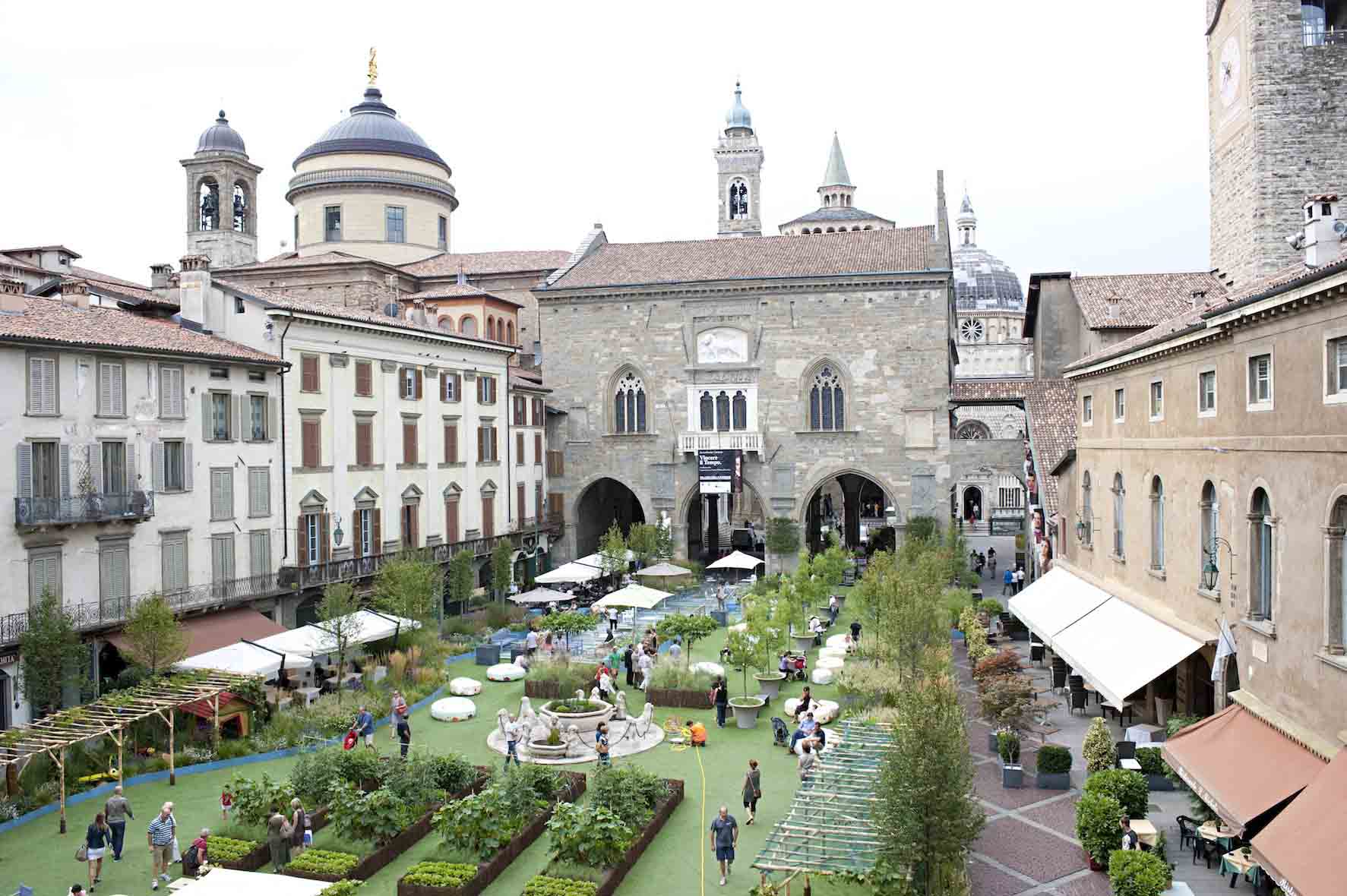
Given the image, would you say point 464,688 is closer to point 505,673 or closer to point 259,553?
point 505,673

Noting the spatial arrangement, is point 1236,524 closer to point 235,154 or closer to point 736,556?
point 736,556

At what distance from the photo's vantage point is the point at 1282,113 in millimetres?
30750

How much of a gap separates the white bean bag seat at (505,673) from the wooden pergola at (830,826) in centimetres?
1306

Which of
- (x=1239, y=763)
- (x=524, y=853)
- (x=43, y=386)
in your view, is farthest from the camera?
(x=43, y=386)

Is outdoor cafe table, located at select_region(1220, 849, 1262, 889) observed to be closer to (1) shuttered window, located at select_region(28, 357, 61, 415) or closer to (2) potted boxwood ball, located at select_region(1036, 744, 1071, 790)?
(2) potted boxwood ball, located at select_region(1036, 744, 1071, 790)

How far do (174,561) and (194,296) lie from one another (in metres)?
8.66

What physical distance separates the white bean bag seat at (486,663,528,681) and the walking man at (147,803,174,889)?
13.3 m

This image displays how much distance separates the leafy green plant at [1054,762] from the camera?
20438 mm

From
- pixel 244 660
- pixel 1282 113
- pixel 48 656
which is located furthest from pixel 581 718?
pixel 1282 113

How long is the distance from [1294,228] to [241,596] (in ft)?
102

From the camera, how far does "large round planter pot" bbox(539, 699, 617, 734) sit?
77.6 ft

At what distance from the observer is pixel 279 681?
28344 millimetres

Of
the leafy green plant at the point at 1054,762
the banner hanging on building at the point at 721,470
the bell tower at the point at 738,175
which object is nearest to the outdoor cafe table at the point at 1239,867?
the leafy green plant at the point at 1054,762

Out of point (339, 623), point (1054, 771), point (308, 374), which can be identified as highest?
point (308, 374)
